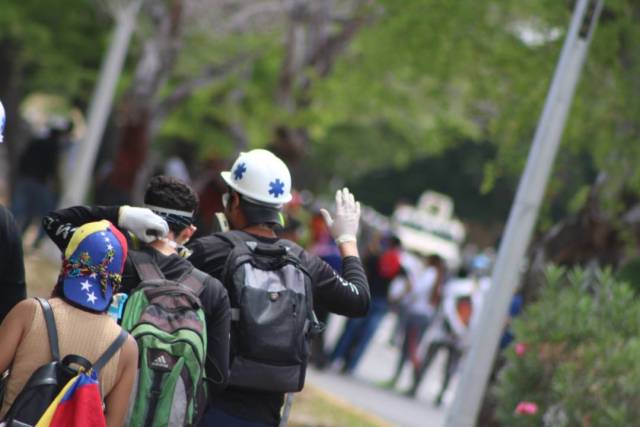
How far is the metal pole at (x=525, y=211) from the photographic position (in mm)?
11688

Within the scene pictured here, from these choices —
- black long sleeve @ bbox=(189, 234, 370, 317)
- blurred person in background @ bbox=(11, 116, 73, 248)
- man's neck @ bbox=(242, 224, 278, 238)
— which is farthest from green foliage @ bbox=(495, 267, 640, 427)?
blurred person in background @ bbox=(11, 116, 73, 248)

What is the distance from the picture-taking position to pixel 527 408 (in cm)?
1008

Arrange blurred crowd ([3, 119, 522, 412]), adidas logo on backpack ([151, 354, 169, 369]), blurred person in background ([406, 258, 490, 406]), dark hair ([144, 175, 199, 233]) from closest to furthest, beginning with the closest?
adidas logo on backpack ([151, 354, 169, 369]), dark hair ([144, 175, 199, 233]), blurred person in background ([406, 258, 490, 406]), blurred crowd ([3, 119, 522, 412])

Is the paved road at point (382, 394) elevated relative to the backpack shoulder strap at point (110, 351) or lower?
lower

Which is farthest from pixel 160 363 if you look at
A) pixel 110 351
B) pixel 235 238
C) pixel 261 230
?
pixel 261 230

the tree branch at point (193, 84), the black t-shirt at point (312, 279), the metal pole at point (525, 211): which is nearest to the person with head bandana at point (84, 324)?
the black t-shirt at point (312, 279)

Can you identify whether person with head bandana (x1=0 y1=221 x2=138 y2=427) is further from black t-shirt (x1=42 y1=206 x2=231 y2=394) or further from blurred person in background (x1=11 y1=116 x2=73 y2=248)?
blurred person in background (x1=11 y1=116 x2=73 y2=248)

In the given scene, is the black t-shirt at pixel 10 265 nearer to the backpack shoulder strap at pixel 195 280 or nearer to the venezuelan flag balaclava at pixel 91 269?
the venezuelan flag balaclava at pixel 91 269

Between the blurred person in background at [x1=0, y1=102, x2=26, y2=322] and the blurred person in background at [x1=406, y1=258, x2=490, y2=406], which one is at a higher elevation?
the blurred person in background at [x1=0, y1=102, x2=26, y2=322]

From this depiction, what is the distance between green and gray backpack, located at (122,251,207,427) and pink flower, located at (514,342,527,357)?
5.40 metres

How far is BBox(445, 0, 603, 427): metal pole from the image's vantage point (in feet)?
38.3

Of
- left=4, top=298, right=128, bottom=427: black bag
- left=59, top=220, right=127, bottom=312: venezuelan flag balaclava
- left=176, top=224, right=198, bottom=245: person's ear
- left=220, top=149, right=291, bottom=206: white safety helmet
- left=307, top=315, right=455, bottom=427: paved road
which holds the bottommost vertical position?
left=307, top=315, right=455, bottom=427: paved road

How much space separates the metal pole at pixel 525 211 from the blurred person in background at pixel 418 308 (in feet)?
24.6

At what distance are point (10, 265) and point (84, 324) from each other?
46 cm
